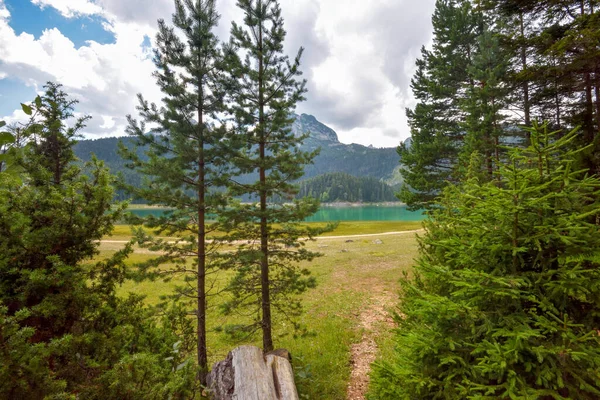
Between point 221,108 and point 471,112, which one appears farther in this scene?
point 471,112

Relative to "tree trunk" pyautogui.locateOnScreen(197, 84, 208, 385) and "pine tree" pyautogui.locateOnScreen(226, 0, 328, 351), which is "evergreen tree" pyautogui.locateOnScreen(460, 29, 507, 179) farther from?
"tree trunk" pyautogui.locateOnScreen(197, 84, 208, 385)

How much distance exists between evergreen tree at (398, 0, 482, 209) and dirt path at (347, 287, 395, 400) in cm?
713

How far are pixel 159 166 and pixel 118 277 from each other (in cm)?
509

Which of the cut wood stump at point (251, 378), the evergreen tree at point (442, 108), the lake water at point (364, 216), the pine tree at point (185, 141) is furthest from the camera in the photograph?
the lake water at point (364, 216)

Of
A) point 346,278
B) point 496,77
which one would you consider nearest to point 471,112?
point 496,77

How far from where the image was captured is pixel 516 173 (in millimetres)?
2871

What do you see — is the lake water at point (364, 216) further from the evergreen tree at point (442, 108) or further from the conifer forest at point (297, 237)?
the conifer forest at point (297, 237)

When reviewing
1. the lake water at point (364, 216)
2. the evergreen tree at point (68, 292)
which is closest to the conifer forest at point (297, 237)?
the evergreen tree at point (68, 292)

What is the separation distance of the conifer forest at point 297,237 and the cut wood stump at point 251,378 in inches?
8.8

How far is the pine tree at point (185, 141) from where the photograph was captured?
7.91m

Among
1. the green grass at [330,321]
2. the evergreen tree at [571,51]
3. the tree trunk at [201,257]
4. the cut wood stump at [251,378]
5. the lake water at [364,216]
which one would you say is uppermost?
the evergreen tree at [571,51]

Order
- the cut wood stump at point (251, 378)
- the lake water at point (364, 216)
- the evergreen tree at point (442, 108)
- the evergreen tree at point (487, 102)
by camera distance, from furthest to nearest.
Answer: the lake water at point (364, 216)
the evergreen tree at point (442, 108)
the evergreen tree at point (487, 102)
the cut wood stump at point (251, 378)

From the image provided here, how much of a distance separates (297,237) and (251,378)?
14.9 ft

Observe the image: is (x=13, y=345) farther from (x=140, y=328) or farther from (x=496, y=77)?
(x=496, y=77)
